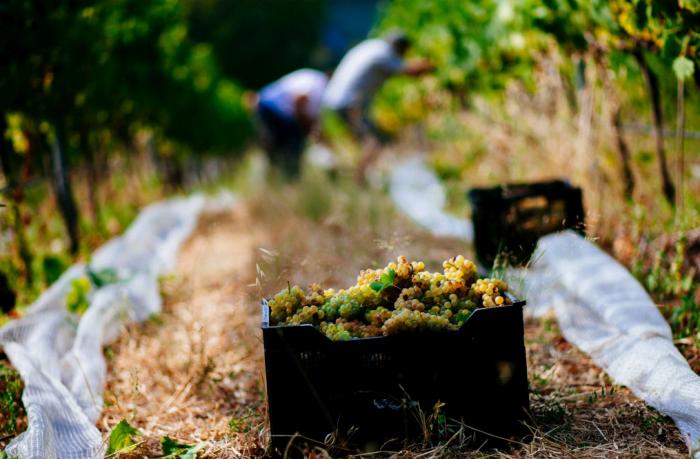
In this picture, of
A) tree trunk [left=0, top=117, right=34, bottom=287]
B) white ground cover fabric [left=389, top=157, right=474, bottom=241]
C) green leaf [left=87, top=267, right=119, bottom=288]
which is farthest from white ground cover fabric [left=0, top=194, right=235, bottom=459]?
white ground cover fabric [left=389, top=157, right=474, bottom=241]

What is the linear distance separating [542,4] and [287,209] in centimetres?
289

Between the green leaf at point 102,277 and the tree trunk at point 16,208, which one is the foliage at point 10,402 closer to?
the green leaf at point 102,277

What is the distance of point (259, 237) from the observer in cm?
554

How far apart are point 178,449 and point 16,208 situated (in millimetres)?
2380

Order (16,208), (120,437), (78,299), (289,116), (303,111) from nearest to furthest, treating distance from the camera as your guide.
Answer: (120,437)
(78,299)
(16,208)
(303,111)
(289,116)

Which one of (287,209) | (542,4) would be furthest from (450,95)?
(542,4)

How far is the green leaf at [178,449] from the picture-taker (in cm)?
208

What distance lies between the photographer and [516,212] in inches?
145

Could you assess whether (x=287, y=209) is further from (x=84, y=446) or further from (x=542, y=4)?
(x=84, y=446)

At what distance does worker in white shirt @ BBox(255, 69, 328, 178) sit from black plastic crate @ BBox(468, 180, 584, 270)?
4.51 metres

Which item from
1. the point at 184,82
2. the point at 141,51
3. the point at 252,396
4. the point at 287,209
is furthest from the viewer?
the point at 184,82

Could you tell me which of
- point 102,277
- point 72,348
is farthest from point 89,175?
point 72,348

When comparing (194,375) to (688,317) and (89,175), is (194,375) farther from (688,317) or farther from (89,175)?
(89,175)

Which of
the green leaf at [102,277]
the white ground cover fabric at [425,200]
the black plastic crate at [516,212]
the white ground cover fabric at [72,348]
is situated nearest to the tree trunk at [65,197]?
the white ground cover fabric at [72,348]
